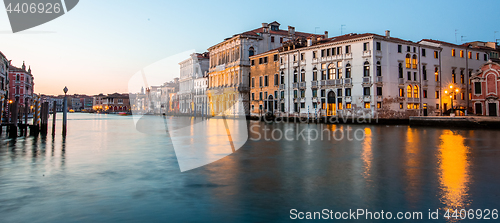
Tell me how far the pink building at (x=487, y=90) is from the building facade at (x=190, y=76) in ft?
175

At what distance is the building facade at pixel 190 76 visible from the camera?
84500 millimetres

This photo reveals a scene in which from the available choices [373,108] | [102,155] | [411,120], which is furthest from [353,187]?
[373,108]

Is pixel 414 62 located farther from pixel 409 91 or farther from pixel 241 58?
pixel 241 58

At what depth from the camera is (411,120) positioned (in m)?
32.8

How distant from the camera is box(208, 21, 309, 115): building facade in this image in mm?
61094

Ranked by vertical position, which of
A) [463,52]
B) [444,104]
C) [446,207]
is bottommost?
[446,207]

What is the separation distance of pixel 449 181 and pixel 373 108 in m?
35.1

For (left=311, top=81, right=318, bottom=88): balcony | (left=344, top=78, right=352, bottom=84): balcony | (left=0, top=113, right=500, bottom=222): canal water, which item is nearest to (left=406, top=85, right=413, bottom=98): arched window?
(left=344, top=78, right=352, bottom=84): balcony

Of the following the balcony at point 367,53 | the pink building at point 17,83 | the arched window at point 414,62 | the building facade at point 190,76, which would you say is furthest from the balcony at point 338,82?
the pink building at point 17,83

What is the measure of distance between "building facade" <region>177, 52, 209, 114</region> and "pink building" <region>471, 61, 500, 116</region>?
5348 centimetres

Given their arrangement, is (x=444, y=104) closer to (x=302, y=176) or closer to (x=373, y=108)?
(x=373, y=108)

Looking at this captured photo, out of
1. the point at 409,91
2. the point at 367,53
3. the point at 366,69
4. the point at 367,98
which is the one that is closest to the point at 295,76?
the point at 366,69

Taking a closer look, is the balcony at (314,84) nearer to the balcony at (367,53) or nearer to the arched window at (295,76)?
the arched window at (295,76)

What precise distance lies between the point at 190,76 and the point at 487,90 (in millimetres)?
63491
